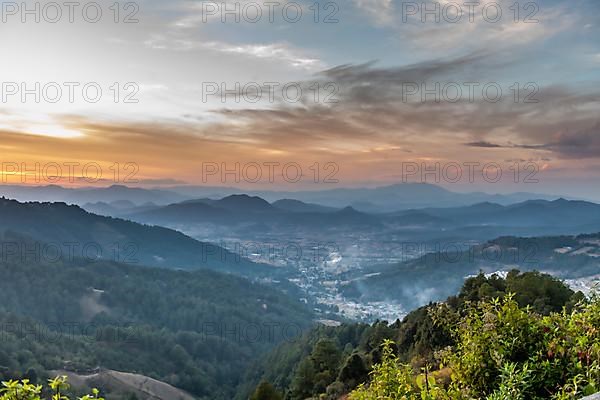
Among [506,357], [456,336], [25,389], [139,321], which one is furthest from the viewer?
[139,321]

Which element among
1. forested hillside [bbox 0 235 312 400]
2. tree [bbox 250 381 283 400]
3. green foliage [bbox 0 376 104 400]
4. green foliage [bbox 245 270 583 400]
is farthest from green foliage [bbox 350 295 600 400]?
forested hillside [bbox 0 235 312 400]

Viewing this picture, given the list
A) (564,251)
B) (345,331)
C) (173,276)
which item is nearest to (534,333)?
(345,331)

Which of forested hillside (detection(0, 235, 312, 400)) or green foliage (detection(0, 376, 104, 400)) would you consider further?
forested hillside (detection(0, 235, 312, 400))

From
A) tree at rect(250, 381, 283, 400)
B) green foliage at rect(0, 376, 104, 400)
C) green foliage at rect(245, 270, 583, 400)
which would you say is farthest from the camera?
tree at rect(250, 381, 283, 400)

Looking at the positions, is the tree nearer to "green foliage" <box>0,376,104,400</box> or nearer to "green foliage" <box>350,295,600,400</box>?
"green foliage" <box>350,295,600,400</box>

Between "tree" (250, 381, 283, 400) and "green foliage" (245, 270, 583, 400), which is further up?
"green foliage" (245, 270, 583, 400)

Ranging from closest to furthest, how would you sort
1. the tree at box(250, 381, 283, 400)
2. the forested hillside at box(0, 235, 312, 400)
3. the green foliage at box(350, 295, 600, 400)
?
the green foliage at box(350, 295, 600, 400)
the tree at box(250, 381, 283, 400)
the forested hillside at box(0, 235, 312, 400)

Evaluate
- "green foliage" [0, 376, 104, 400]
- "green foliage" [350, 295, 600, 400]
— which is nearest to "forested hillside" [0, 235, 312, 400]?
"green foliage" [0, 376, 104, 400]

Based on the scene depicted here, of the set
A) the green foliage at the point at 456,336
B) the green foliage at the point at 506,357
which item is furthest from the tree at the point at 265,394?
the green foliage at the point at 506,357

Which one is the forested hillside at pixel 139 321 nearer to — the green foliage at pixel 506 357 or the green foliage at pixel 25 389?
the green foliage at pixel 25 389

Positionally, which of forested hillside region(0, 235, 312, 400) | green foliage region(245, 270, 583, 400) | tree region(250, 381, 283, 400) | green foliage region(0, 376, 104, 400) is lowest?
forested hillside region(0, 235, 312, 400)

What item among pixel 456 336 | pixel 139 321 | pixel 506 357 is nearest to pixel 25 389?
pixel 506 357

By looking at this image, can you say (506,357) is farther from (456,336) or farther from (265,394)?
(265,394)
